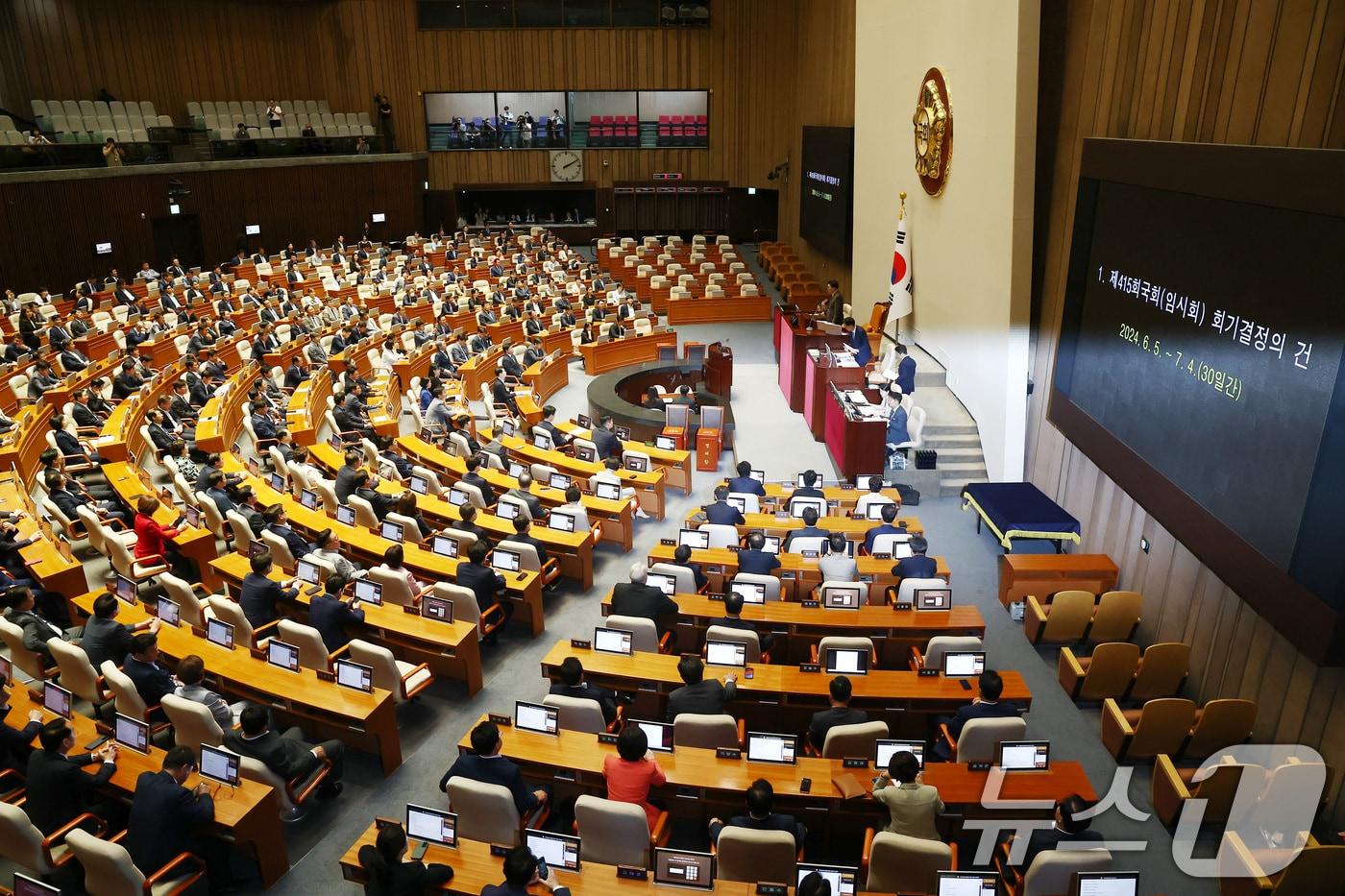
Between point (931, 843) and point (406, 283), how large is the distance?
20705mm

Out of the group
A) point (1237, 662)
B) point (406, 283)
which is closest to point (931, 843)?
point (1237, 662)

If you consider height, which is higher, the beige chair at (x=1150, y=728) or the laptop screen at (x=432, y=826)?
the laptop screen at (x=432, y=826)

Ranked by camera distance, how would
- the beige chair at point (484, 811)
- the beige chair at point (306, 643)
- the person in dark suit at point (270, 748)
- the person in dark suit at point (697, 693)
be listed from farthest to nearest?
the beige chair at point (306, 643) < the person in dark suit at point (697, 693) < the person in dark suit at point (270, 748) < the beige chair at point (484, 811)

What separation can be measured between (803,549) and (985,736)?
330 centimetres

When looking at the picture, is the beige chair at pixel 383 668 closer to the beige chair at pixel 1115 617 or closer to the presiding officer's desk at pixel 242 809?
the presiding officer's desk at pixel 242 809

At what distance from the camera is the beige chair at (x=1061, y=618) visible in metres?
8.11

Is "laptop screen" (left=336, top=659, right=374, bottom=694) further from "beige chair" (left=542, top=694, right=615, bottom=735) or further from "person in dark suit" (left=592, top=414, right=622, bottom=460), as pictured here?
"person in dark suit" (left=592, top=414, right=622, bottom=460)

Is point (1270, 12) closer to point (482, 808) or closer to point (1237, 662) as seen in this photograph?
point (1237, 662)

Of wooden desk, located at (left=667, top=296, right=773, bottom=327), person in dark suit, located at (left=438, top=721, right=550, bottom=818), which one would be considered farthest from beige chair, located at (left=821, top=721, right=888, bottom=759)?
wooden desk, located at (left=667, top=296, right=773, bottom=327)

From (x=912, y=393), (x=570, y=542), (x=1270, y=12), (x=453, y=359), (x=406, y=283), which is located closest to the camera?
(x=1270, y=12)

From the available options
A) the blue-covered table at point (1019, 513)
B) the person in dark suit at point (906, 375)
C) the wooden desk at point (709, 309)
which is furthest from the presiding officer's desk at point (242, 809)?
the wooden desk at point (709, 309)

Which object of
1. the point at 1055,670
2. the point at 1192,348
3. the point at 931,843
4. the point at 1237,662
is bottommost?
the point at 1055,670

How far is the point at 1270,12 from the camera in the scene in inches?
261

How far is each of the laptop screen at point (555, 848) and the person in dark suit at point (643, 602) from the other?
2.67 meters
